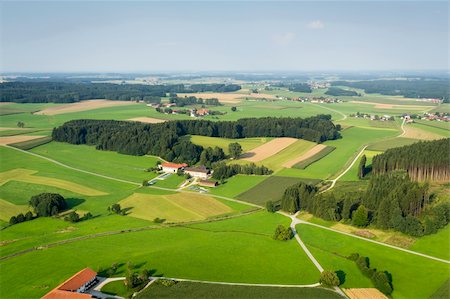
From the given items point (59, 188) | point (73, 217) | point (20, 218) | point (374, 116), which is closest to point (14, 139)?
point (59, 188)

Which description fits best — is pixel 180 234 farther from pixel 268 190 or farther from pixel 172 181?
pixel 172 181

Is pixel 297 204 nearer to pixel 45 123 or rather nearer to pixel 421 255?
pixel 421 255

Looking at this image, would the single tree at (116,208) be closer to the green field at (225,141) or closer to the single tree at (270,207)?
the single tree at (270,207)

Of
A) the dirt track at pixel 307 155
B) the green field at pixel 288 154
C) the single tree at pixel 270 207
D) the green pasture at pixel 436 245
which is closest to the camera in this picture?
the green pasture at pixel 436 245

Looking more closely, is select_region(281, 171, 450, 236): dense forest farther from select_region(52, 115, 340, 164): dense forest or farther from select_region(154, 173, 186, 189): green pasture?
select_region(52, 115, 340, 164): dense forest

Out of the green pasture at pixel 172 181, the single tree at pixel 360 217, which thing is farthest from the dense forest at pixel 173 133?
the single tree at pixel 360 217

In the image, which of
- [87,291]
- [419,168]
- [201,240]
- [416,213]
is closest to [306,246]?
[201,240]

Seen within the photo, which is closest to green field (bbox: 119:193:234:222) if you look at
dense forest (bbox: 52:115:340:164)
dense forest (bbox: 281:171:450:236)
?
dense forest (bbox: 281:171:450:236)
